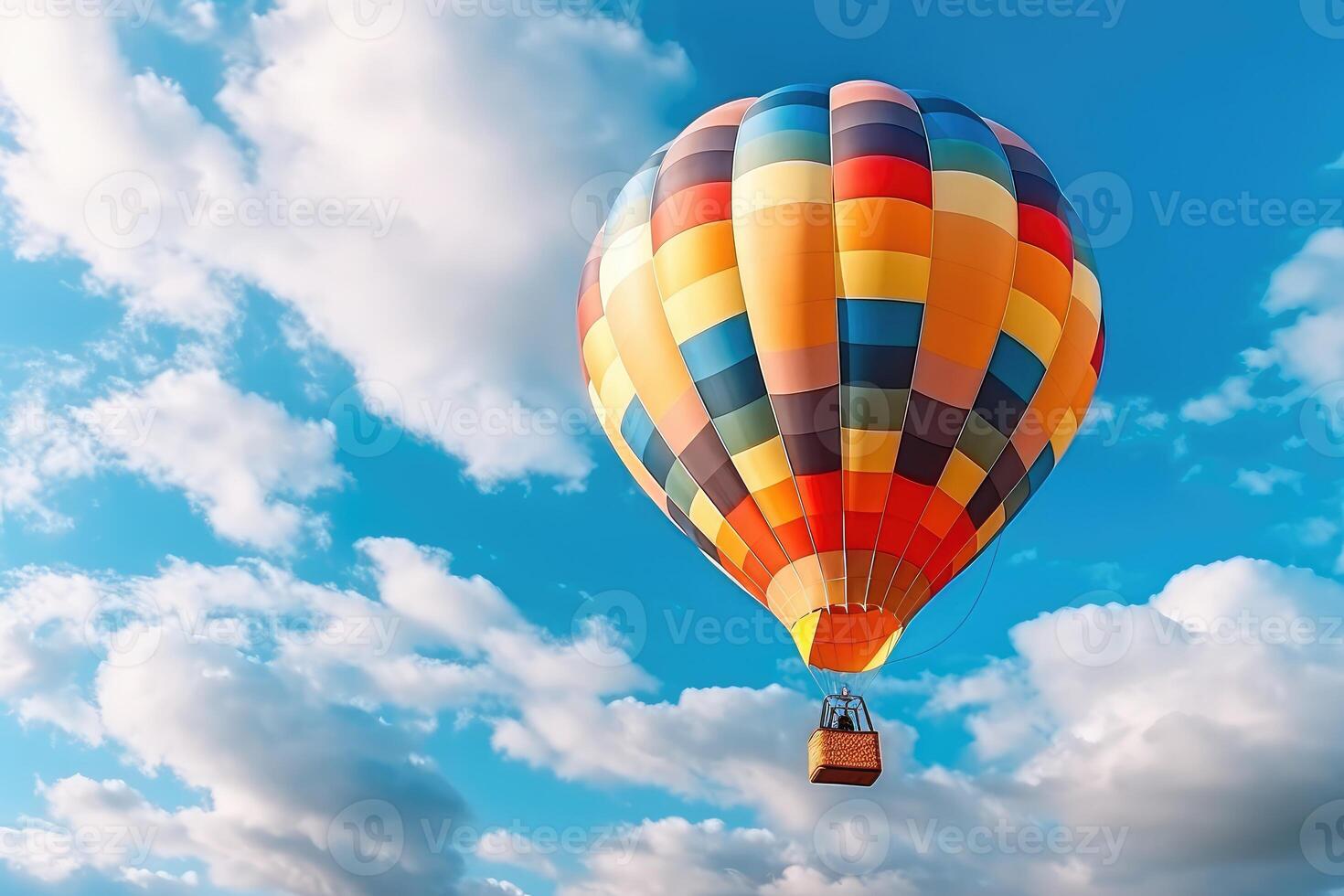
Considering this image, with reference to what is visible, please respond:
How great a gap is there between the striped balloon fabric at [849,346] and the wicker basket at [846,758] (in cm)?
106

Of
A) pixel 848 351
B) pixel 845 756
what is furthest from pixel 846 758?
pixel 848 351

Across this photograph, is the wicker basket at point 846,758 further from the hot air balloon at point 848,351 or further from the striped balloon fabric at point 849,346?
the striped balloon fabric at point 849,346

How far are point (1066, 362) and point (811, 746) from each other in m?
6.94

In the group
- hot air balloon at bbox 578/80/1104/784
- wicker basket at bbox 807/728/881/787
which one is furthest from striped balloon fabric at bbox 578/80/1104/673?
wicker basket at bbox 807/728/881/787

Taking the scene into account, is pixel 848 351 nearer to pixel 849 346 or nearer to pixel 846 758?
pixel 849 346

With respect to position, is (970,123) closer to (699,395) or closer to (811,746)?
(699,395)

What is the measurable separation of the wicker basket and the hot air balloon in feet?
0.09

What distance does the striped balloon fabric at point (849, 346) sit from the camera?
1509 centimetres

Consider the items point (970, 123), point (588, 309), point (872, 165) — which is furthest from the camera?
point (588, 309)

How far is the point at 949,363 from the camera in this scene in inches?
599

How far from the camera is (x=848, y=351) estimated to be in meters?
15.2

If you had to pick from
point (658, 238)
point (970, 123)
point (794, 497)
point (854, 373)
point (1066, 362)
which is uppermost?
point (970, 123)

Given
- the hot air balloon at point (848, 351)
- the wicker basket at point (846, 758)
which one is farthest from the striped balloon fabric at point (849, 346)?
the wicker basket at point (846, 758)

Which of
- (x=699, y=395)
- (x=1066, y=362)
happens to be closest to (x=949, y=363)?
(x=1066, y=362)
